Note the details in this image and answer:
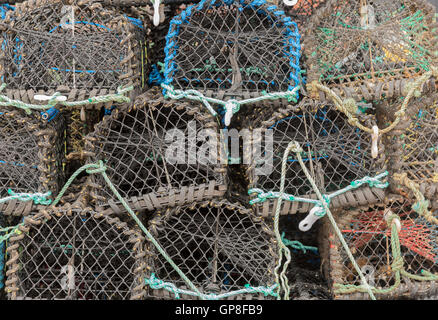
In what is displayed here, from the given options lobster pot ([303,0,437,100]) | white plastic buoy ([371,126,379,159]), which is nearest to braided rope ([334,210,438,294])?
white plastic buoy ([371,126,379,159])

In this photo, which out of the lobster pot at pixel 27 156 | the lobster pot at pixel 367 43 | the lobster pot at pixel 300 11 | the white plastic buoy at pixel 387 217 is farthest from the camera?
the lobster pot at pixel 300 11

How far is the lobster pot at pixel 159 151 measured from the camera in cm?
182

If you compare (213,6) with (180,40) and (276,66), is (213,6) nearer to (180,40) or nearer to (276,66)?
(180,40)

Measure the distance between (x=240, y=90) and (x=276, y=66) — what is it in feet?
0.60

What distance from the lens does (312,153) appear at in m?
1.91

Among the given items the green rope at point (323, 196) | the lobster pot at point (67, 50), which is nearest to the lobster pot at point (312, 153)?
the green rope at point (323, 196)

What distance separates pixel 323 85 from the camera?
194 centimetres

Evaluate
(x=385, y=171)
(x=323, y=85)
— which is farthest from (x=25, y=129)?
(x=385, y=171)

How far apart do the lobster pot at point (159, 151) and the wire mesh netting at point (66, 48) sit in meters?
0.15

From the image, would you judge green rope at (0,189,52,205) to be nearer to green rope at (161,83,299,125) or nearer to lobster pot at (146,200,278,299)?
lobster pot at (146,200,278,299)

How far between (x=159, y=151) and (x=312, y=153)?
59 cm

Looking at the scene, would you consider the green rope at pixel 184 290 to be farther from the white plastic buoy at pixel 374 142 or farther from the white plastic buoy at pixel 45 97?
the white plastic buoy at pixel 45 97

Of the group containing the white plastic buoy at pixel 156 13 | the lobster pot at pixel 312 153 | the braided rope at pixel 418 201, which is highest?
the white plastic buoy at pixel 156 13

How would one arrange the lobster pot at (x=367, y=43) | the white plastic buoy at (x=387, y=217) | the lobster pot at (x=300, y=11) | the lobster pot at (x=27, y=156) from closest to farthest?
1. the white plastic buoy at (x=387, y=217)
2. the lobster pot at (x=27, y=156)
3. the lobster pot at (x=367, y=43)
4. the lobster pot at (x=300, y=11)
